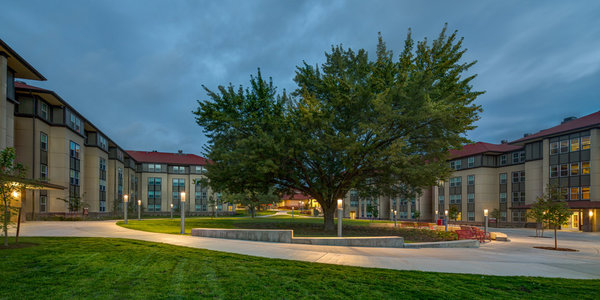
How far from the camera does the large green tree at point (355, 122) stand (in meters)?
22.2

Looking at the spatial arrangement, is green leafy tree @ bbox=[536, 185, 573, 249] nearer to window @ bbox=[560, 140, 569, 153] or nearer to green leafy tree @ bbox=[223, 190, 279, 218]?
window @ bbox=[560, 140, 569, 153]

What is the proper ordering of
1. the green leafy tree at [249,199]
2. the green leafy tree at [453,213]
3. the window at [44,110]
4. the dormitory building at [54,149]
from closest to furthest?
the dormitory building at [54,149]
the window at [44,110]
the green leafy tree at [249,199]
the green leafy tree at [453,213]

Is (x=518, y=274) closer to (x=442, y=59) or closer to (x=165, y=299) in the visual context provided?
(x=165, y=299)

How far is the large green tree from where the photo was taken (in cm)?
2216

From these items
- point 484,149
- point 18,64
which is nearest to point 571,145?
point 484,149

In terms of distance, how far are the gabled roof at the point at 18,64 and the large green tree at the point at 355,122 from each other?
16653 mm

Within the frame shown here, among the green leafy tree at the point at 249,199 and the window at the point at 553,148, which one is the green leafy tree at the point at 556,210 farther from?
the green leafy tree at the point at 249,199

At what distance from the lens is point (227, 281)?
848 cm

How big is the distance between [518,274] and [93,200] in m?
52.8

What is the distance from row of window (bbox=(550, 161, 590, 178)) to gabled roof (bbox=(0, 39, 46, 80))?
6144cm

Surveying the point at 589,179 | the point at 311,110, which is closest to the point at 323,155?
the point at 311,110

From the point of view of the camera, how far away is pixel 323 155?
2508 cm

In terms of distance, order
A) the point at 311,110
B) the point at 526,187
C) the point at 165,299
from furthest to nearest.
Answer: the point at 526,187 → the point at 311,110 → the point at 165,299

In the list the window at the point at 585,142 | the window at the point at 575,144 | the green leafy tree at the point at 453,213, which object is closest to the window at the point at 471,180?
the green leafy tree at the point at 453,213
